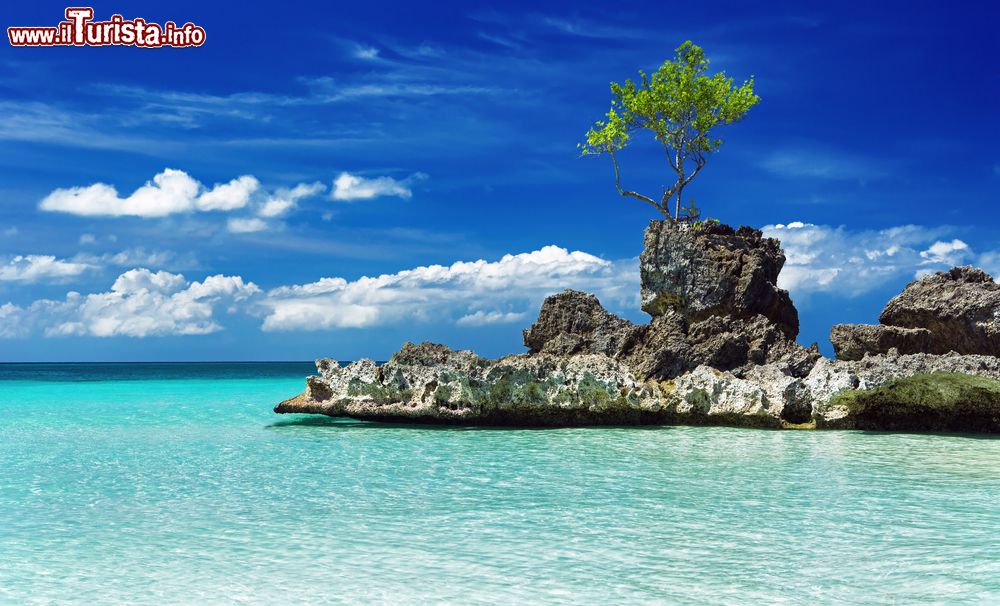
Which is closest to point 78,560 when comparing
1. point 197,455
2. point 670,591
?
point 670,591

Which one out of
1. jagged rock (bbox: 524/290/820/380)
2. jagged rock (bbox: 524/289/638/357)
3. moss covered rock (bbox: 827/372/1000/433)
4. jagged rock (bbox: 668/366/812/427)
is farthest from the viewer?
jagged rock (bbox: 524/289/638/357)

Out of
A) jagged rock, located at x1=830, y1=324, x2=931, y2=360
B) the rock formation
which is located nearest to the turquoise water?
the rock formation

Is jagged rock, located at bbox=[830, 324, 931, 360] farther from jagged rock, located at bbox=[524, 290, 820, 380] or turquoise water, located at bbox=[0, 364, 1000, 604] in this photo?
turquoise water, located at bbox=[0, 364, 1000, 604]

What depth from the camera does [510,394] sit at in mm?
16312

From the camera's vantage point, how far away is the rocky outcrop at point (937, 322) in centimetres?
1764

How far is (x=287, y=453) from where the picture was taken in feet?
43.8

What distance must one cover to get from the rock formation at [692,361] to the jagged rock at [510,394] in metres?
0.03

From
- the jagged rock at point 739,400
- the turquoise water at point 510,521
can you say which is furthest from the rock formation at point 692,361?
the turquoise water at point 510,521

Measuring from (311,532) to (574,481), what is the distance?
12.4 ft

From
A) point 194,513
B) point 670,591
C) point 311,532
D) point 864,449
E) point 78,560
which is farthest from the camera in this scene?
point 864,449

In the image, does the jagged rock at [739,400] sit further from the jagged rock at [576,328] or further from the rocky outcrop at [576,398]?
the jagged rock at [576,328]

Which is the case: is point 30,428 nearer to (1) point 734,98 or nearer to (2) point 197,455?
(2) point 197,455

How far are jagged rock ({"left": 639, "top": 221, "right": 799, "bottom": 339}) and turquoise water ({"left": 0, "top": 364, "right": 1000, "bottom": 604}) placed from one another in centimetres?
579

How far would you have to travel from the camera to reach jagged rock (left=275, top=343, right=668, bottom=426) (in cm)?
1622
